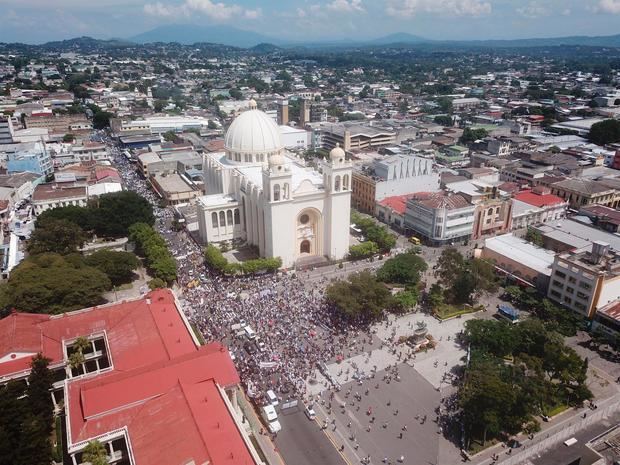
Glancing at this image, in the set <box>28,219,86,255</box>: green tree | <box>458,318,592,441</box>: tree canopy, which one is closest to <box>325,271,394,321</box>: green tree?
<box>458,318,592,441</box>: tree canopy

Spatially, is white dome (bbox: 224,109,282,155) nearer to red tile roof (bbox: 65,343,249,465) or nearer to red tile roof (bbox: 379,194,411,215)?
red tile roof (bbox: 379,194,411,215)

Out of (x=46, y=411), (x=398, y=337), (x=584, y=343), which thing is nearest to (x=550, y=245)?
(x=584, y=343)

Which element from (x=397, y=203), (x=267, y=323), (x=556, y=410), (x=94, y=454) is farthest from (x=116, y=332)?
(x=397, y=203)

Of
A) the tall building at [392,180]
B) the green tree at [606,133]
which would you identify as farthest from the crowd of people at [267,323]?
the green tree at [606,133]

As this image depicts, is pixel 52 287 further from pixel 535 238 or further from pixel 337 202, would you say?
pixel 535 238

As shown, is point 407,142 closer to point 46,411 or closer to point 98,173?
point 98,173

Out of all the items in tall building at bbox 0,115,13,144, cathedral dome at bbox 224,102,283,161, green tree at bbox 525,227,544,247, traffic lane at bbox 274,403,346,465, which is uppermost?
cathedral dome at bbox 224,102,283,161

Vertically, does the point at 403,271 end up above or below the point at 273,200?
below
